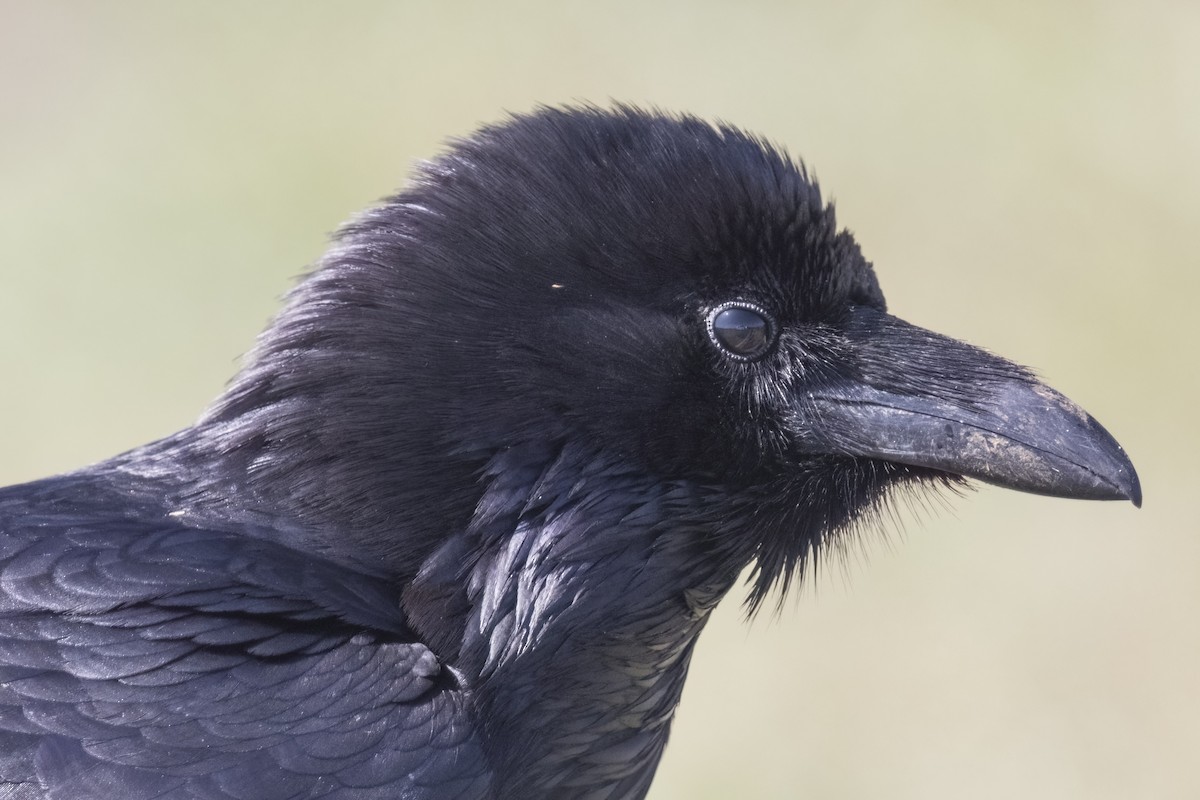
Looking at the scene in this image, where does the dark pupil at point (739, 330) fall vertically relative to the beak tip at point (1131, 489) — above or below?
below

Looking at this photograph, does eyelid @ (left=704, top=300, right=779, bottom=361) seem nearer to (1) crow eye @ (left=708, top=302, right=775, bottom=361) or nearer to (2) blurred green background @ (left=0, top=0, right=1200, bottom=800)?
(1) crow eye @ (left=708, top=302, right=775, bottom=361)

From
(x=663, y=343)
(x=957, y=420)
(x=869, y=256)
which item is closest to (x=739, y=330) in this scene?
A: (x=663, y=343)

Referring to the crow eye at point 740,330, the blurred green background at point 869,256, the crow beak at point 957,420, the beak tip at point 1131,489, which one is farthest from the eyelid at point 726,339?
the blurred green background at point 869,256

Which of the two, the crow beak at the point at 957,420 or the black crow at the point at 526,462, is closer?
the black crow at the point at 526,462

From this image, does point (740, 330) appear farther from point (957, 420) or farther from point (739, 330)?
point (957, 420)

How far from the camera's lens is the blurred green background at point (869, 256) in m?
8.73

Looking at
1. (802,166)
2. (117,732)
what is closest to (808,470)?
(802,166)

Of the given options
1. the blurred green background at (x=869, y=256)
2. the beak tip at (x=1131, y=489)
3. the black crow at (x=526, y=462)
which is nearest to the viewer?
the black crow at (x=526, y=462)

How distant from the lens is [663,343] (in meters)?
3.46

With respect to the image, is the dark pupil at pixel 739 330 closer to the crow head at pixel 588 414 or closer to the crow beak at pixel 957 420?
the crow head at pixel 588 414

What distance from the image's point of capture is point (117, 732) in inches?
119

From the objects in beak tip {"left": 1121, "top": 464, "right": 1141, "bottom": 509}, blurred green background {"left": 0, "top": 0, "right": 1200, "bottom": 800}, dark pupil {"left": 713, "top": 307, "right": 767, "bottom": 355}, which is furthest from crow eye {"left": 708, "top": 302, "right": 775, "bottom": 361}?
blurred green background {"left": 0, "top": 0, "right": 1200, "bottom": 800}

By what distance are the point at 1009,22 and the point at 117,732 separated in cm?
1242

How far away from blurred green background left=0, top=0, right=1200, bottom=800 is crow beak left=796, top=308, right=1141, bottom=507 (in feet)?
12.2
